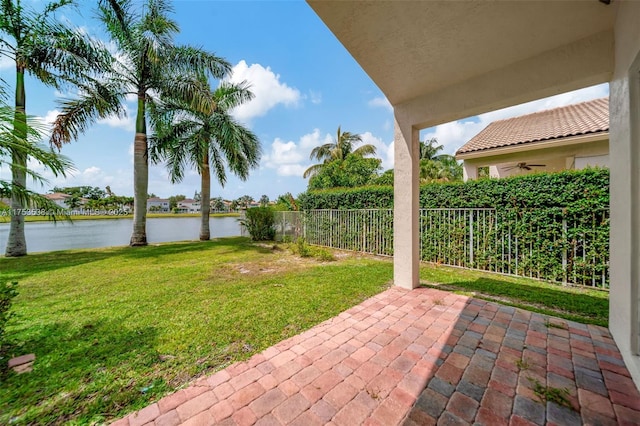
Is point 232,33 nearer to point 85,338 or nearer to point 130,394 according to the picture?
point 85,338

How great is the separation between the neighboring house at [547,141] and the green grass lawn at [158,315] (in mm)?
5572

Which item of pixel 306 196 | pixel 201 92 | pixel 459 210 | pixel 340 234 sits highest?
pixel 201 92

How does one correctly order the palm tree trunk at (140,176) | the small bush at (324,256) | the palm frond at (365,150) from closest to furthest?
1. the small bush at (324,256)
2. the palm tree trunk at (140,176)
3. the palm frond at (365,150)

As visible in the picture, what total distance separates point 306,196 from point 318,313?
7857 mm

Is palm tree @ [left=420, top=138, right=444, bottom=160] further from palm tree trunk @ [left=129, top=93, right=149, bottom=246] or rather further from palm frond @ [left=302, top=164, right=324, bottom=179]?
palm tree trunk @ [left=129, top=93, right=149, bottom=246]

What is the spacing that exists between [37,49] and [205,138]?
5.70 m

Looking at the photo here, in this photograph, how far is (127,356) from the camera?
2.60m

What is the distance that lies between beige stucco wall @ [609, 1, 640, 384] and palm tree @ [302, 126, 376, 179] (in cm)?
1791

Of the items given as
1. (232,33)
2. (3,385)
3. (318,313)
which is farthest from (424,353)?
(232,33)

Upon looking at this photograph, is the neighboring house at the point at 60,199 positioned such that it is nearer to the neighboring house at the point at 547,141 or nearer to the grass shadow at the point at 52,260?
the grass shadow at the point at 52,260

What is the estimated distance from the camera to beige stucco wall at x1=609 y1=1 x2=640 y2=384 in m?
2.14

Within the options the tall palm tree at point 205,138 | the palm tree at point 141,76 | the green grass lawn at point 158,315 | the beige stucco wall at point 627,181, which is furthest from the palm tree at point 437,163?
A: the beige stucco wall at point 627,181

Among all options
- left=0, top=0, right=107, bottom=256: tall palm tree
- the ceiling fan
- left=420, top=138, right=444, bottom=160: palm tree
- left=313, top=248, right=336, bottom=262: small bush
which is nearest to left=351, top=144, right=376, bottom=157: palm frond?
left=420, top=138, right=444, bottom=160: palm tree

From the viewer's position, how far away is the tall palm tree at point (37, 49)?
7875 mm
